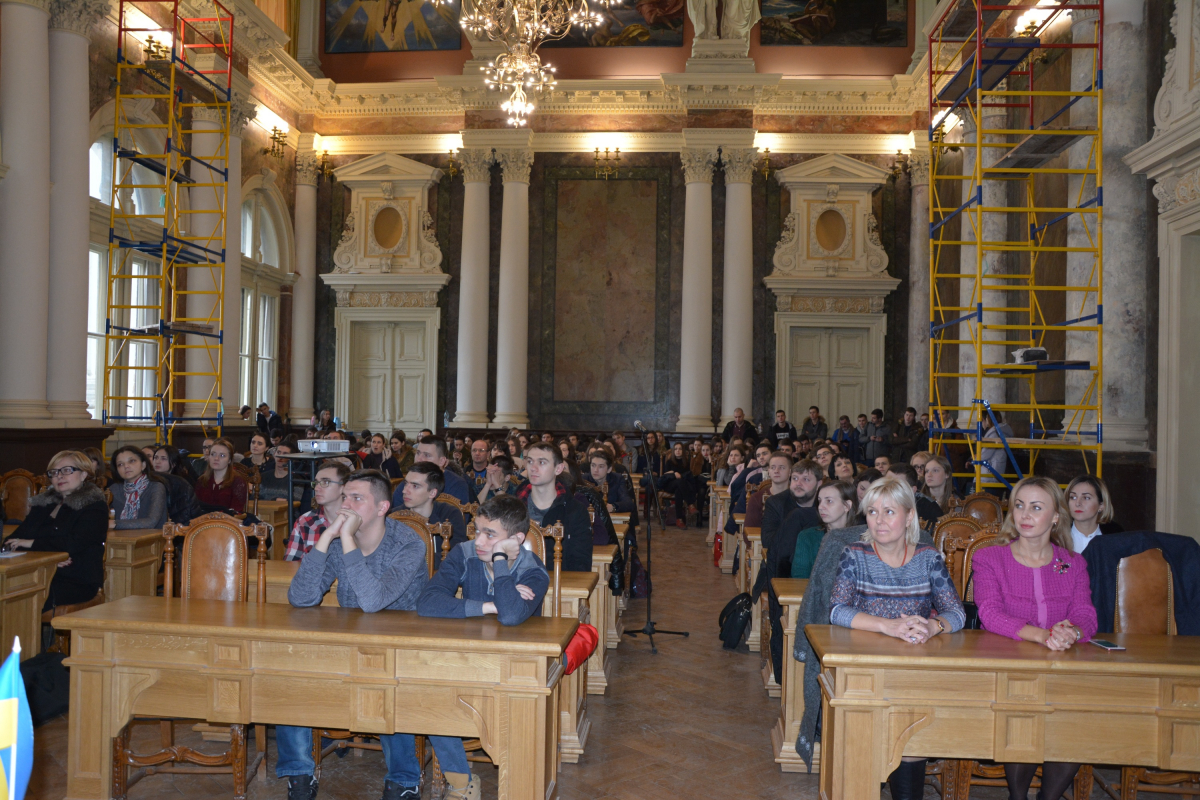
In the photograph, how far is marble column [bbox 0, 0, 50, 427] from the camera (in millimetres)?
10211

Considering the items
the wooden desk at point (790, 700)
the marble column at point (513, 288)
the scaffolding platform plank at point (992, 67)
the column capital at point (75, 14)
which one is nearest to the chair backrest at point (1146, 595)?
the wooden desk at point (790, 700)

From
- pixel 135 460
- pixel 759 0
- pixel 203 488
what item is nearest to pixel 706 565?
pixel 203 488

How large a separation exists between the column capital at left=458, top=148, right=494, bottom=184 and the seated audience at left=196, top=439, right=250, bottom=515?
11.1 metres

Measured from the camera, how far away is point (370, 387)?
771 inches

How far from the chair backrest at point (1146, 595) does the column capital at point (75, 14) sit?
1209 centimetres

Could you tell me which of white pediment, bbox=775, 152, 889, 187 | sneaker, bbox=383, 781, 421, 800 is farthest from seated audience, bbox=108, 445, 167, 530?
white pediment, bbox=775, 152, 889, 187

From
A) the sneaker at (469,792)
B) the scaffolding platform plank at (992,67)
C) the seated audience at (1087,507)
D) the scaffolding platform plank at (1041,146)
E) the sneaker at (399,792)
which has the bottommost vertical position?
the sneaker at (399,792)

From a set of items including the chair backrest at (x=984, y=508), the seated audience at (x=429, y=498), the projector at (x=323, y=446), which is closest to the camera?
the seated audience at (x=429, y=498)

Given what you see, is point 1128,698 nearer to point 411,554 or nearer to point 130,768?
point 411,554

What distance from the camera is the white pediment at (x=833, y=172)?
17938 mm

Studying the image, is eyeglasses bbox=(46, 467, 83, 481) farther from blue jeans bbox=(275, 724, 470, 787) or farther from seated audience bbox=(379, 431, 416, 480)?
seated audience bbox=(379, 431, 416, 480)

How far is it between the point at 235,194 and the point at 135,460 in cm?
995

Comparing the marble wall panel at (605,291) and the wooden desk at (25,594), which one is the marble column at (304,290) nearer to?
the marble wall panel at (605,291)

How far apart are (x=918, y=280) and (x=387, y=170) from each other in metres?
10.7
